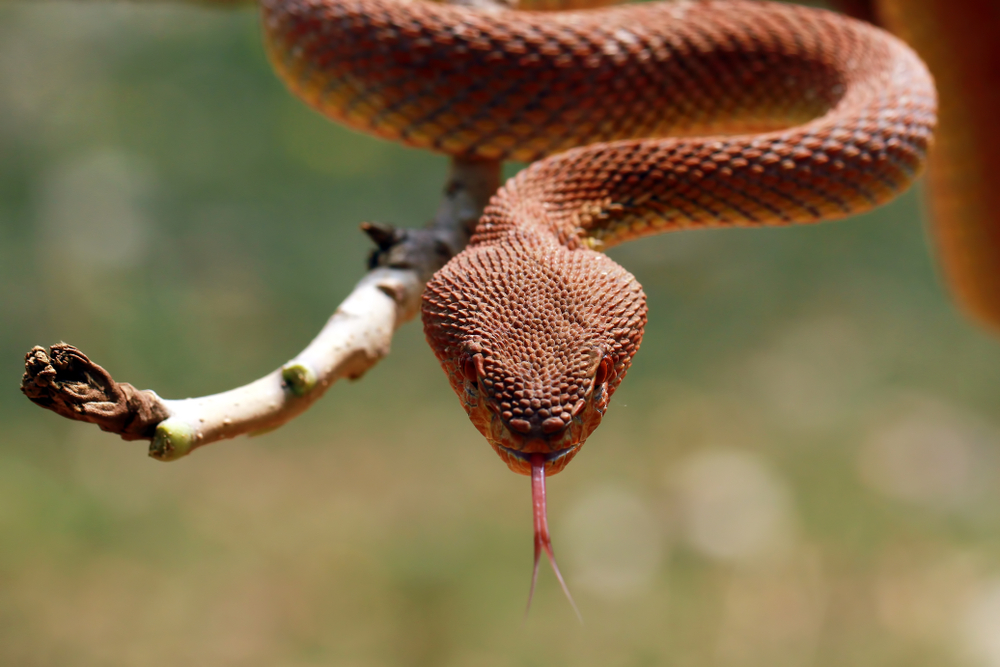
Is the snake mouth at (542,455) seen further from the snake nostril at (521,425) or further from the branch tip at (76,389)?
the branch tip at (76,389)

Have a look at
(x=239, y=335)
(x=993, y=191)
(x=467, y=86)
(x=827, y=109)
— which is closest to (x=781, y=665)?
(x=993, y=191)

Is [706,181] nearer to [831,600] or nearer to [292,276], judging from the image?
[831,600]

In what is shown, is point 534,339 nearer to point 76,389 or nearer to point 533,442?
point 533,442

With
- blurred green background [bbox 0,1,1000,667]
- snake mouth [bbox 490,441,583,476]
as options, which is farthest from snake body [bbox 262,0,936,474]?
blurred green background [bbox 0,1,1000,667]

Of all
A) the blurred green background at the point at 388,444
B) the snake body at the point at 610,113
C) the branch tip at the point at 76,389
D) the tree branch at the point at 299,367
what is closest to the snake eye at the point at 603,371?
the snake body at the point at 610,113

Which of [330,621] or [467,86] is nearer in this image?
[467,86]

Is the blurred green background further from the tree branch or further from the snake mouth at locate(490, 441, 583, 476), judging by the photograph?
the snake mouth at locate(490, 441, 583, 476)
